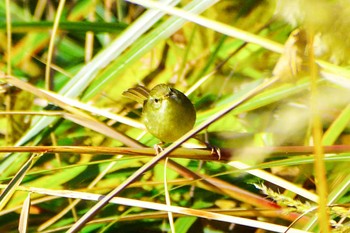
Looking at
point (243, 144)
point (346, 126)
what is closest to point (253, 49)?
point (243, 144)

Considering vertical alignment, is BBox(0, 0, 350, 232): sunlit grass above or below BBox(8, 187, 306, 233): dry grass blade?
above

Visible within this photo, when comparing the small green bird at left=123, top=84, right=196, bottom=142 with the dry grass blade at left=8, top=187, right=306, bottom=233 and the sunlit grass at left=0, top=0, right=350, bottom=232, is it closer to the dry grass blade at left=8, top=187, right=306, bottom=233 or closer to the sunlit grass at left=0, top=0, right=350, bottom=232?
the sunlit grass at left=0, top=0, right=350, bottom=232

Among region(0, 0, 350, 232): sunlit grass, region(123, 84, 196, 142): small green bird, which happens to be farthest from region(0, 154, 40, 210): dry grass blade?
region(123, 84, 196, 142): small green bird

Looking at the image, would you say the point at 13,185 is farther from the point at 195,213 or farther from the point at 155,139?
the point at 155,139

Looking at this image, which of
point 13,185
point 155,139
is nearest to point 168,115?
point 155,139

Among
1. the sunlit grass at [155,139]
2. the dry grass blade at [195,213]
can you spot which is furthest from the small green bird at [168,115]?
the dry grass blade at [195,213]

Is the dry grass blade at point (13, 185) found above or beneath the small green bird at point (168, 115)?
beneath

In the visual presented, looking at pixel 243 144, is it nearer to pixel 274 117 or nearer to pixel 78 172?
pixel 274 117

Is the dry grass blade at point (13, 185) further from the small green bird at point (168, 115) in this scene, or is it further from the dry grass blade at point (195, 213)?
the small green bird at point (168, 115)

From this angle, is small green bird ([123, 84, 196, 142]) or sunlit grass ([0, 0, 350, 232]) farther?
small green bird ([123, 84, 196, 142])
